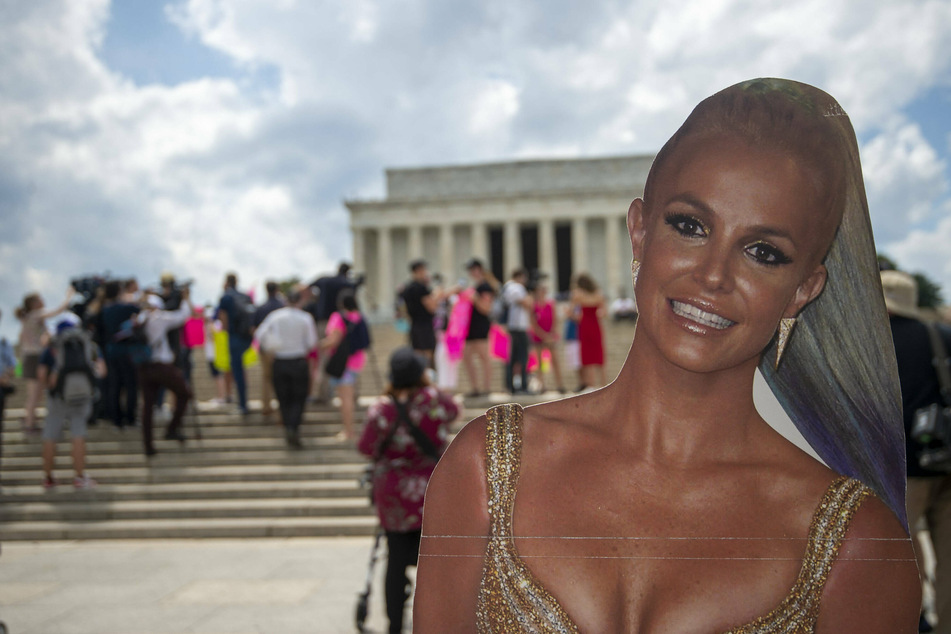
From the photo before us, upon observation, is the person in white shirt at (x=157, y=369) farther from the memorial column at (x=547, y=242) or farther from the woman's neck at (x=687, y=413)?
the memorial column at (x=547, y=242)

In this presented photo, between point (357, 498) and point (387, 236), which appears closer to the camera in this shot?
point (357, 498)

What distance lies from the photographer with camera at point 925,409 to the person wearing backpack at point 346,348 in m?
6.13

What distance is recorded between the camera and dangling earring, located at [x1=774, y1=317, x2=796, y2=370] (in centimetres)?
146

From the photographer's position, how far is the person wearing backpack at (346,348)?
28.7ft

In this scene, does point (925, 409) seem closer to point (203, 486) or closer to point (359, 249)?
point (203, 486)

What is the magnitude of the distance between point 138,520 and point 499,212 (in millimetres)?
43151

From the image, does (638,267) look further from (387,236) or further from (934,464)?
(387,236)

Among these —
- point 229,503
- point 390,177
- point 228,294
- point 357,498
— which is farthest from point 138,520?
point 390,177

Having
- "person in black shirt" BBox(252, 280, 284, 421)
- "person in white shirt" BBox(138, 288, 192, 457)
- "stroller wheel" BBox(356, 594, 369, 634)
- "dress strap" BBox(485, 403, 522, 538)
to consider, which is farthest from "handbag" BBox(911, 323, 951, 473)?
"person in black shirt" BBox(252, 280, 284, 421)

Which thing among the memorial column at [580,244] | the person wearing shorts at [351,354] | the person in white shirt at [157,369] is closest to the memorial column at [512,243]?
the memorial column at [580,244]

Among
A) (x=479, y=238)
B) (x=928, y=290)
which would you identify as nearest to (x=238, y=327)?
(x=928, y=290)

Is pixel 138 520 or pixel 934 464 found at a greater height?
pixel 934 464

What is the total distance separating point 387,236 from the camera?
53.7 metres

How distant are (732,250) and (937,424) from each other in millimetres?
2651
